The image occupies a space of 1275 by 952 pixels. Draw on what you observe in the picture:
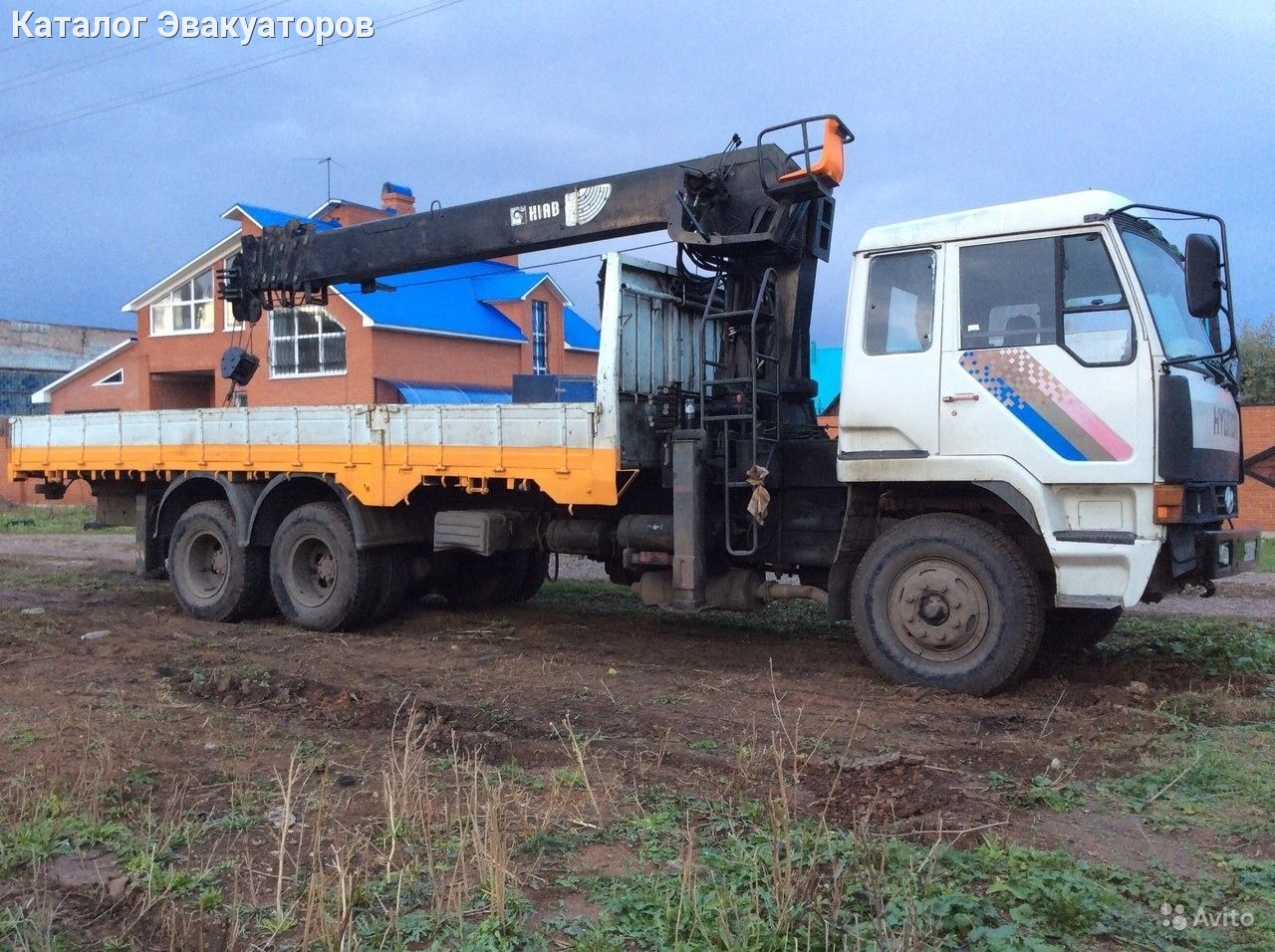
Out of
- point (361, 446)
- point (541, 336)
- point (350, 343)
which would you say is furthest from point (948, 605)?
point (541, 336)

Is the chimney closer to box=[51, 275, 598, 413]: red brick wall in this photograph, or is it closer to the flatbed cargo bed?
box=[51, 275, 598, 413]: red brick wall

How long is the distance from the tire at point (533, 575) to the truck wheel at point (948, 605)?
15.5 feet

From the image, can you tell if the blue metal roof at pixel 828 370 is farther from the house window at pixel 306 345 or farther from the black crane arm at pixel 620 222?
the house window at pixel 306 345

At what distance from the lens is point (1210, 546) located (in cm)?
688

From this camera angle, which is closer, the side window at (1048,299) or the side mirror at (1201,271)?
the side mirror at (1201,271)

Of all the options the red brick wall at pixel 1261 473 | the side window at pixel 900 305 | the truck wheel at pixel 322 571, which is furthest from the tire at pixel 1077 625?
the red brick wall at pixel 1261 473

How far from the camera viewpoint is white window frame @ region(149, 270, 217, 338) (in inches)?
1197

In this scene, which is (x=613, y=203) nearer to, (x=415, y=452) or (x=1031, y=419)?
(x=415, y=452)

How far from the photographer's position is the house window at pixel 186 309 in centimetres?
3053

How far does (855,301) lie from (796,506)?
1.57m

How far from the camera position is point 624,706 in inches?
276

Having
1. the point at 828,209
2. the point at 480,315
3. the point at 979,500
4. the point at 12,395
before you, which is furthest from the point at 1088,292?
the point at 12,395

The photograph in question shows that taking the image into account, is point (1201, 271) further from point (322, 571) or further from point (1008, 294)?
point (322, 571)

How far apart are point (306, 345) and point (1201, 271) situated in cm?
2505
